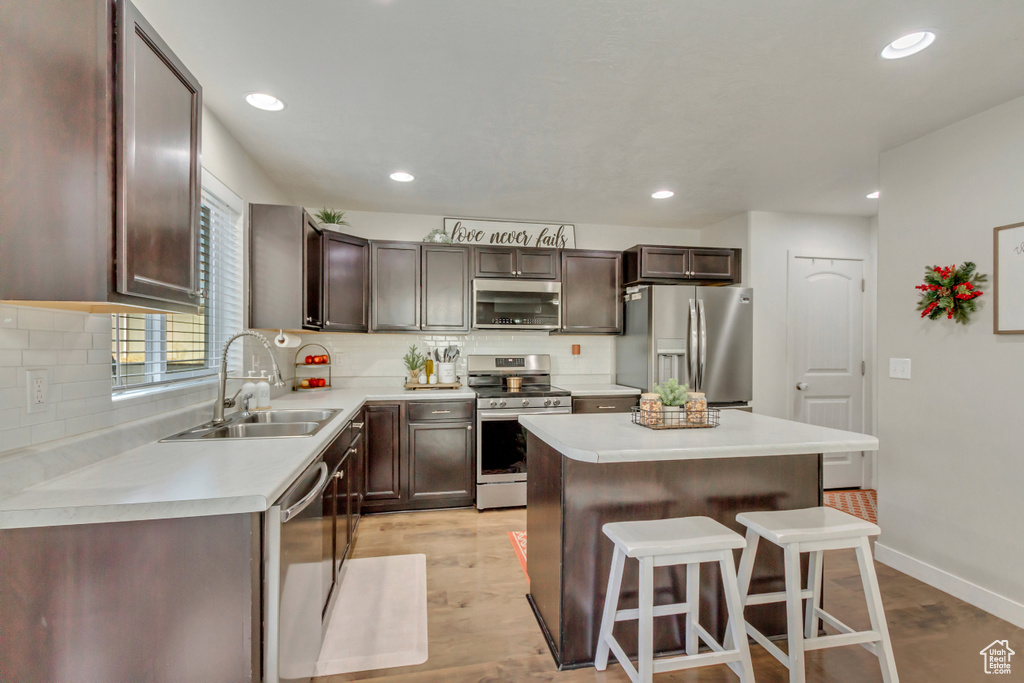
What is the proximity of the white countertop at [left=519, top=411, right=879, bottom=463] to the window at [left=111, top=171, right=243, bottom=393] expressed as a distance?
5.35ft

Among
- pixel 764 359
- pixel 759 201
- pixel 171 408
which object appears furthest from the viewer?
pixel 764 359

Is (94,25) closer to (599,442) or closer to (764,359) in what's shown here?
(599,442)

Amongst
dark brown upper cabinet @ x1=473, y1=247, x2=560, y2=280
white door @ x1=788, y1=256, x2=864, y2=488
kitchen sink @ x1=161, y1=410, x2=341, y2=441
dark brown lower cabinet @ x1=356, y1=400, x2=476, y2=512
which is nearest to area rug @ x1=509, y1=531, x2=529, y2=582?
dark brown lower cabinet @ x1=356, y1=400, x2=476, y2=512

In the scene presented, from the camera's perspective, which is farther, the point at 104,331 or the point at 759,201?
the point at 759,201

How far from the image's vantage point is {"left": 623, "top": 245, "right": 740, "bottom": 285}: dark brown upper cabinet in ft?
13.7

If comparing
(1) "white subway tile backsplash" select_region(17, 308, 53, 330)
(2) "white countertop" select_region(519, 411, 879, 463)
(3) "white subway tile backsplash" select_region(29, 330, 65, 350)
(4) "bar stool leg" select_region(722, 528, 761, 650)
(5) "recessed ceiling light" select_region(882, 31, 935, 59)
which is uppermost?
(5) "recessed ceiling light" select_region(882, 31, 935, 59)

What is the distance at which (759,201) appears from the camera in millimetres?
3820

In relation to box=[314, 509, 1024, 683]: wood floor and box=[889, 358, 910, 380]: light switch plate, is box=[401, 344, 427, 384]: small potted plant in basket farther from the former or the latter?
box=[889, 358, 910, 380]: light switch plate

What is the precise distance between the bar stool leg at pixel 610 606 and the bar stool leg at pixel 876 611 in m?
0.85

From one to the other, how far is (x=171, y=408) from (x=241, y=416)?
402 mm

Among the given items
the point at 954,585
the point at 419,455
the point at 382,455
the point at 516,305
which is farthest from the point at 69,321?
the point at 954,585

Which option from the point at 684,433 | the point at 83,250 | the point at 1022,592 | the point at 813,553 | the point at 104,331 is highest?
the point at 83,250

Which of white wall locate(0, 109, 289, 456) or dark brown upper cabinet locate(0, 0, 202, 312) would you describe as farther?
white wall locate(0, 109, 289, 456)

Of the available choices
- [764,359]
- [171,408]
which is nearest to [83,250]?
[171,408]
